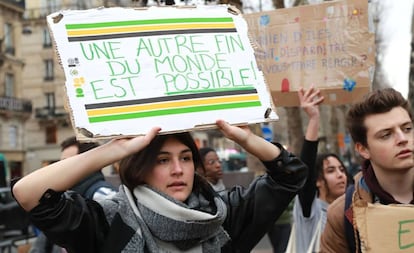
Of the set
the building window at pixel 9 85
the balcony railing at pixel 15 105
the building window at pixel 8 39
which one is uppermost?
the building window at pixel 8 39

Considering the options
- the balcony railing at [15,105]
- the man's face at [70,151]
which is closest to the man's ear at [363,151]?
the man's face at [70,151]

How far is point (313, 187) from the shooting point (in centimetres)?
413

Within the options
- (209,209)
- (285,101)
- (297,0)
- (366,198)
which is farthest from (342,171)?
(297,0)

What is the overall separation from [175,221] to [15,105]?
136 ft

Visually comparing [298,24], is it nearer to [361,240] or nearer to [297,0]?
[361,240]

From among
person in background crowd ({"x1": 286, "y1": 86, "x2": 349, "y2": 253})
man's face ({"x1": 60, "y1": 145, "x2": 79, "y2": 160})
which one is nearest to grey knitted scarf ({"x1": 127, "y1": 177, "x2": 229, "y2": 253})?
person in background crowd ({"x1": 286, "y1": 86, "x2": 349, "y2": 253})

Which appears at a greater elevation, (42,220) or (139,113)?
(139,113)

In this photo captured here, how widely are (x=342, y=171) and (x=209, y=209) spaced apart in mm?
2768

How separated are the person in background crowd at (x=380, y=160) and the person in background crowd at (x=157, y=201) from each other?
288 millimetres

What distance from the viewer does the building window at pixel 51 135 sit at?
4681 cm

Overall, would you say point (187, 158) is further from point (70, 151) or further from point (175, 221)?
point (70, 151)

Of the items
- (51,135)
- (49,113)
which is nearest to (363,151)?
(49,113)

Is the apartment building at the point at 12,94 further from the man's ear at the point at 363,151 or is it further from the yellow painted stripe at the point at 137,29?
the man's ear at the point at 363,151

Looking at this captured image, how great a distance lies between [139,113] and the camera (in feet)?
7.49
